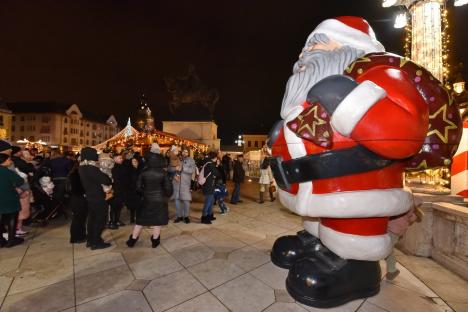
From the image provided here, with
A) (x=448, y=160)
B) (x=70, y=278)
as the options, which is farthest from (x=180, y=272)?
(x=448, y=160)

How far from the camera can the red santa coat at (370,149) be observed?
1729 millimetres

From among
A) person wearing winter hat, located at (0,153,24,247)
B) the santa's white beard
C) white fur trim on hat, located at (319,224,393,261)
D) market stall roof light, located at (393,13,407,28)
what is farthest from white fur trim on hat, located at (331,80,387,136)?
market stall roof light, located at (393,13,407,28)

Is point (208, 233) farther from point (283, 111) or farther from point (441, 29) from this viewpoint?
point (441, 29)

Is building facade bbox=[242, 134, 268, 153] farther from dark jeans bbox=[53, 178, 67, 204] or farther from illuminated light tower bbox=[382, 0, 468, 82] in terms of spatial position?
A: dark jeans bbox=[53, 178, 67, 204]

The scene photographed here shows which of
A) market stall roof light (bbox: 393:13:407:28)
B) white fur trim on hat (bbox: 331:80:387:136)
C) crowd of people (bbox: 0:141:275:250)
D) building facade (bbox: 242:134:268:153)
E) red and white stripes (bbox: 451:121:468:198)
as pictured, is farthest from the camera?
building facade (bbox: 242:134:268:153)

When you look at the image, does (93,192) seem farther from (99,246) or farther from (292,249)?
(292,249)

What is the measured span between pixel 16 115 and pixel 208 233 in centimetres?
6763

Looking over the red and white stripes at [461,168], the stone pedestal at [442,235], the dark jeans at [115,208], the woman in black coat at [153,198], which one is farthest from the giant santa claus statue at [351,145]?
the dark jeans at [115,208]

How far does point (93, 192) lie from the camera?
4281 millimetres

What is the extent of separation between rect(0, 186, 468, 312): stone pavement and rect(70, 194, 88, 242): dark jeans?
0.67 ft

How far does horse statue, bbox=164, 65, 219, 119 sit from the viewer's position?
69.9 feet

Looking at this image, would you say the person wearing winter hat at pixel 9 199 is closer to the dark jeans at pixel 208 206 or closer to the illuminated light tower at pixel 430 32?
the dark jeans at pixel 208 206

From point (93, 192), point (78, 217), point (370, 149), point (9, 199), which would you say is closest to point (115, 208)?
point (78, 217)

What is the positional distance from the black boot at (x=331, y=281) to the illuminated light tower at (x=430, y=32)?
5766 millimetres
